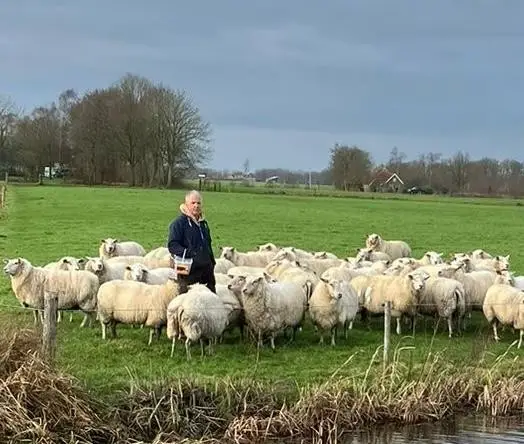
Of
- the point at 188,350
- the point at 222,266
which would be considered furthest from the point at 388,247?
the point at 188,350

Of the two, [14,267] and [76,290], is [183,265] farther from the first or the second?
[14,267]

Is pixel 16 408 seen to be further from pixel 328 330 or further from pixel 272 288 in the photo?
pixel 328 330

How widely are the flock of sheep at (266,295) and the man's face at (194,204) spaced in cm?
125

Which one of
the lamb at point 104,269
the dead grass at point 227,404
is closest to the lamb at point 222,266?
the lamb at point 104,269

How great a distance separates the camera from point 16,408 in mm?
9375

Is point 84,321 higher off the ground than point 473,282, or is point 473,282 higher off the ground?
point 473,282

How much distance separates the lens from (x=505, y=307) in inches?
596

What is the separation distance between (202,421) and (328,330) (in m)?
5.48

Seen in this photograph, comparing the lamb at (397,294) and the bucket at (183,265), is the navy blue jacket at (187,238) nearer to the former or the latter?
the bucket at (183,265)

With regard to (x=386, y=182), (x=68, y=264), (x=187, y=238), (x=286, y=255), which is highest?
(x=386, y=182)

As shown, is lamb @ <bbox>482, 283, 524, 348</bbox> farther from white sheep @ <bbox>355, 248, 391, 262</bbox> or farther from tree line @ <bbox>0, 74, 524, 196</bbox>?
tree line @ <bbox>0, 74, 524, 196</bbox>

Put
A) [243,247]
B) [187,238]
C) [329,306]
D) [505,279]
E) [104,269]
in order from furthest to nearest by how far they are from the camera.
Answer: [243,247], [104,269], [505,279], [329,306], [187,238]

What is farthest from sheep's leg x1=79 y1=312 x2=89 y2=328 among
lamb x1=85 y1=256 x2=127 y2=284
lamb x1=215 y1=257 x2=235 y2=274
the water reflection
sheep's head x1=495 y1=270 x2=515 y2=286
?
sheep's head x1=495 y1=270 x2=515 y2=286

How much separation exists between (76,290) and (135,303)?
84.2 inches
